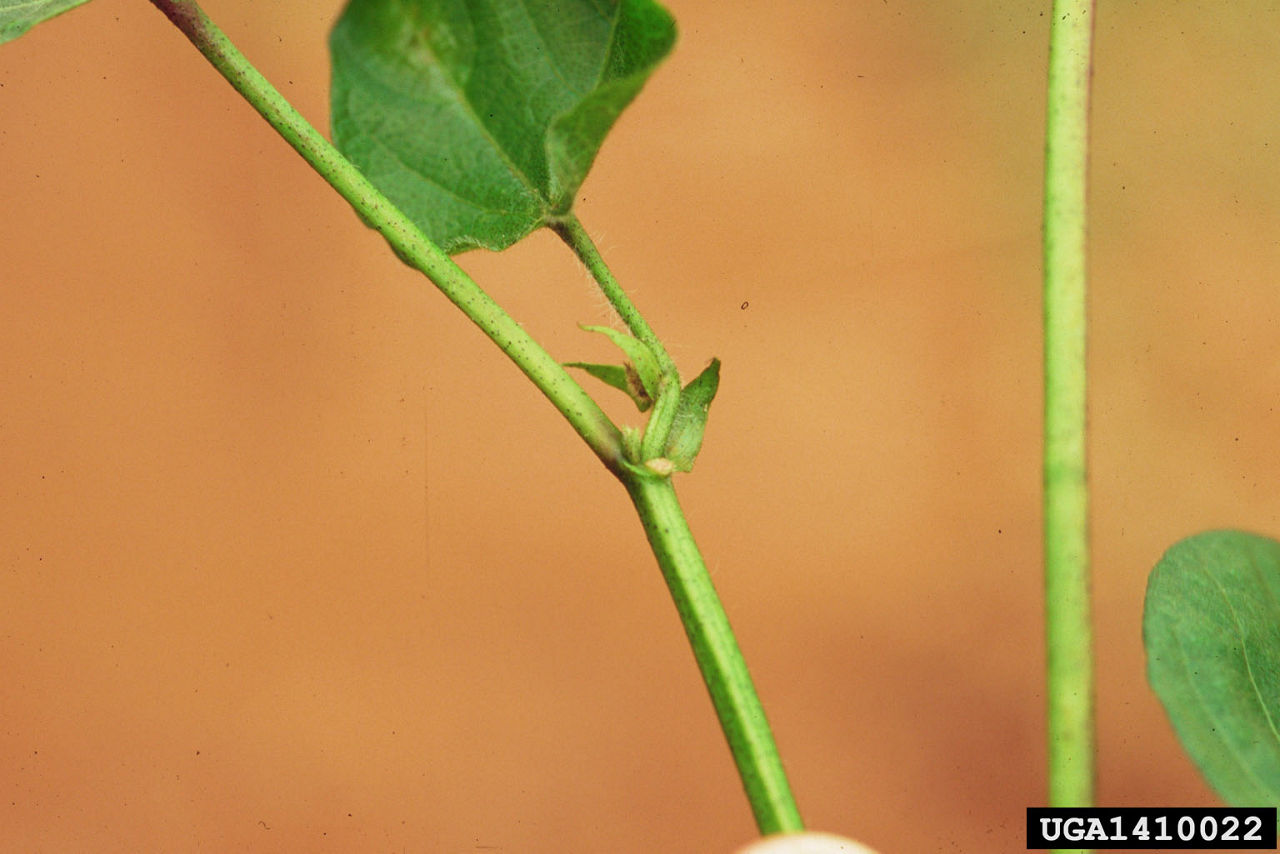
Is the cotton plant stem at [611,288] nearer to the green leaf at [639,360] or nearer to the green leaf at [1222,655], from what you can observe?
the green leaf at [639,360]

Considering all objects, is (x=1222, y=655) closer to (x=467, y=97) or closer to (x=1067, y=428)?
(x=1067, y=428)

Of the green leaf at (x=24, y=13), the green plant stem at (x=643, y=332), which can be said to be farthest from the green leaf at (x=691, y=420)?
the green leaf at (x=24, y=13)

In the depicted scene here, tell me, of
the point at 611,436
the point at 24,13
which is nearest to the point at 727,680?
the point at 611,436

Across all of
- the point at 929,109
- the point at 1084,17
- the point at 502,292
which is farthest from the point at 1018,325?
the point at 1084,17

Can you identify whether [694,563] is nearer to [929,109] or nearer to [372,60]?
[372,60]

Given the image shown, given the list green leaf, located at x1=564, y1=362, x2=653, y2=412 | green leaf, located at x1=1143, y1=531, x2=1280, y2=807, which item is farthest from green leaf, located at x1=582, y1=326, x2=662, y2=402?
green leaf, located at x1=1143, y1=531, x2=1280, y2=807
